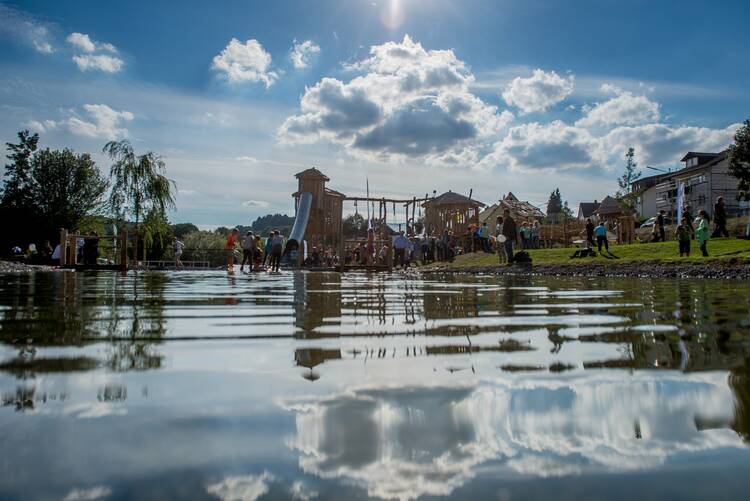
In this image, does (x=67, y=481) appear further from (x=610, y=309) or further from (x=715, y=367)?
(x=610, y=309)

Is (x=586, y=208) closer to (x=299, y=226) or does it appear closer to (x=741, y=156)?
(x=741, y=156)

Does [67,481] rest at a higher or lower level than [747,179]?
lower

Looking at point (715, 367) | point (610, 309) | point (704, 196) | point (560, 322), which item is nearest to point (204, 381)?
point (715, 367)

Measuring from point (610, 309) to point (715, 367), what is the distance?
3.15m

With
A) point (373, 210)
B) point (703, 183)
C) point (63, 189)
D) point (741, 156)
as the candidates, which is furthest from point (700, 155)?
point (63, 189)

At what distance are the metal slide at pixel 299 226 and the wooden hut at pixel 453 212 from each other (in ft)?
29.5

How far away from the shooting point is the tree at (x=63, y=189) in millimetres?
61853

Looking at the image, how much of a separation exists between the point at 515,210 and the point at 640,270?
3928cm

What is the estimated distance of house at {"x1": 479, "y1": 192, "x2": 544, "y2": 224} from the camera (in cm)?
5337

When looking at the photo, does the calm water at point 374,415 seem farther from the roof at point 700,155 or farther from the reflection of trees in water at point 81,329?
the roof at point 700,155

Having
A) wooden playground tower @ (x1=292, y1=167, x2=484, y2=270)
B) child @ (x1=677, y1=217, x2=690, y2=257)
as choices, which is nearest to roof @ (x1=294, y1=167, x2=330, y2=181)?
wooden playground tower @ (x1=292, y1=167, x2=484, y2=270)

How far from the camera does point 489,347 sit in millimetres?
3084

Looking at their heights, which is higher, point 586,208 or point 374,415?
point 586,208

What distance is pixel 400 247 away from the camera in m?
29.6
